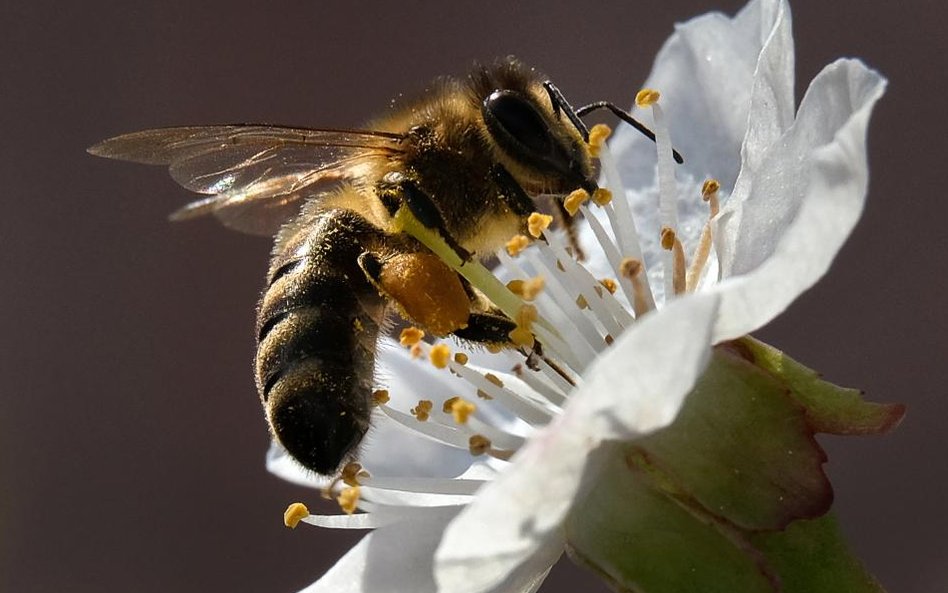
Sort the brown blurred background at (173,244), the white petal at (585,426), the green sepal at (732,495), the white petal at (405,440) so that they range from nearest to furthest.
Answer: the white petal at (585,426) → the green sepal at (732,495) → the white petal at (405,440) → the brown blurred background at (173,244)

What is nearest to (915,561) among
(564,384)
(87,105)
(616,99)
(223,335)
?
(616,99)

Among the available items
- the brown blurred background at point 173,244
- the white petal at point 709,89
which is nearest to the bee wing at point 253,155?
the white petal at point 709,89

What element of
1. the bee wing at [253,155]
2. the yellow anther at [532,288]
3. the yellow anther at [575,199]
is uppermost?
the bee wing at [253,155]

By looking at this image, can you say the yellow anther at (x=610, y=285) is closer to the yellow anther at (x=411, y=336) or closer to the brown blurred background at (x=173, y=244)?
the yellow anther at (x=411, y=336)

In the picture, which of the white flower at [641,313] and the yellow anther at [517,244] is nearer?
the white flower at [641,313]

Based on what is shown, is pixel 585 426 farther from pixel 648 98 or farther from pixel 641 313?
pixel 648 98

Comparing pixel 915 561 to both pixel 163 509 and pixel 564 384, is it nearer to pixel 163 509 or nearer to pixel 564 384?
pixel 163 509

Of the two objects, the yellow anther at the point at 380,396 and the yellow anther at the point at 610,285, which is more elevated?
the yellow anther at the point at 380,396
